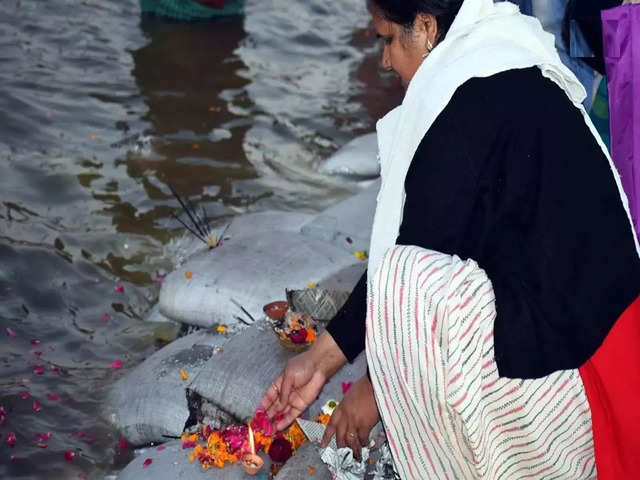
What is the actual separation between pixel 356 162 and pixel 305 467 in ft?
10.0

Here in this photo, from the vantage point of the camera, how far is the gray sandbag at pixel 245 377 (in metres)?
2.46

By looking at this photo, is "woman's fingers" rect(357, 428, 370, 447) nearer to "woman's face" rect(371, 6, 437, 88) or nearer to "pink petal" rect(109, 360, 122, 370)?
"woman's face" rect(371, 6, 437, 88)

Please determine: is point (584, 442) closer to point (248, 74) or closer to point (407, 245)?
point (407, 245)

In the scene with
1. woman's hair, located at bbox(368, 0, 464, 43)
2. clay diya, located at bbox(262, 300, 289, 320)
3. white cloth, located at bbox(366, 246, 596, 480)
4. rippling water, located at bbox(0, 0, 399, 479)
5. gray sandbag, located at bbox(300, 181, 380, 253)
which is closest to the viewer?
white cloth, located at bbox(366, 246, 596, 480)

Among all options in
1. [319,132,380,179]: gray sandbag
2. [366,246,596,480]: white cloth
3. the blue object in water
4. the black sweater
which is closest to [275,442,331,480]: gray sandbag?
[366,246,596,480]: white cloth

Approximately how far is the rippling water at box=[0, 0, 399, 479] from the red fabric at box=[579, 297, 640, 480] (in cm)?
174

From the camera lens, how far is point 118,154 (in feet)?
17.2

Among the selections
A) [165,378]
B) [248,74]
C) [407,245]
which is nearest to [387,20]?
[407,245]

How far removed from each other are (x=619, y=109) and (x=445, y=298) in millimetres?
869

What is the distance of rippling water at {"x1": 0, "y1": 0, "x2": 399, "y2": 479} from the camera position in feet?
11.2

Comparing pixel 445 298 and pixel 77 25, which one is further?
pixel 77 25

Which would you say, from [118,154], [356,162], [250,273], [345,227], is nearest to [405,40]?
[250,273]

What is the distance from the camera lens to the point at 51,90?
239 inches

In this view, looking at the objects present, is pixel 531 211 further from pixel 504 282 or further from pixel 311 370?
pixel 311 370
